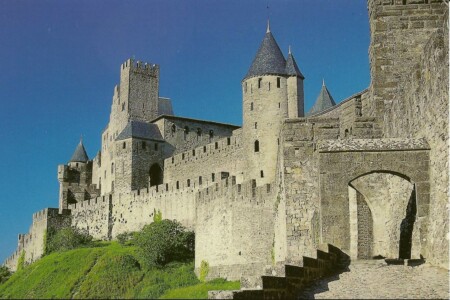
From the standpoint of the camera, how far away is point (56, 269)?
41.6 metres

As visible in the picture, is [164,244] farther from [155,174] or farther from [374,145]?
[374,145]

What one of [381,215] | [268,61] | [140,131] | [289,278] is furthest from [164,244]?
[289,278]

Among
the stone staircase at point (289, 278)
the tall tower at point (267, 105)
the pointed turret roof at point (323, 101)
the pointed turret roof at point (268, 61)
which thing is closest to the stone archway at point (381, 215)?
the stone staircase at point (289, 278)

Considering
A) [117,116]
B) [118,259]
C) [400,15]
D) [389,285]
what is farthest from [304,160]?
[117,116]

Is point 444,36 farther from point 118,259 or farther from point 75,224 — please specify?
point 75,224

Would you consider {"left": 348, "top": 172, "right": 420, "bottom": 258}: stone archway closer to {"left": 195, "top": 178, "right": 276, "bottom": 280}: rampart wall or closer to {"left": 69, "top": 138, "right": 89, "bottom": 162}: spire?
{"left": 195, "top": 178, "right": 276, "bottom": 280}: rampart wall

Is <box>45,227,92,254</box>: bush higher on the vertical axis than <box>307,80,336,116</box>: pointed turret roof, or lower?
lower

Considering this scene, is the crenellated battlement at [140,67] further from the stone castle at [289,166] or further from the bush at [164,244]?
the bush at [164,244]

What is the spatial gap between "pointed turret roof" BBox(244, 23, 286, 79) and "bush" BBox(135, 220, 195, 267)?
37.5 ft

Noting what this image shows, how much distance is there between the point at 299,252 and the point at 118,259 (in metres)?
22.7

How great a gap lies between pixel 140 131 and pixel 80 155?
66.4ft

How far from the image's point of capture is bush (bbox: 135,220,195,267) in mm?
42750

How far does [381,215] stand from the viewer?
19.4 m

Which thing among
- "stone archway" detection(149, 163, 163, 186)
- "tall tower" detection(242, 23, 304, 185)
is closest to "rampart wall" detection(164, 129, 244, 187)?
"stone archway" detection(149, 163, 163, 186)
